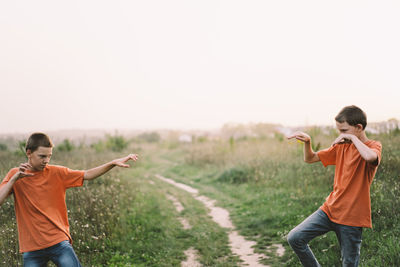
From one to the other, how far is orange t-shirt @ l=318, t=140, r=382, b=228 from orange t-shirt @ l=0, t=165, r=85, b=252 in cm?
292

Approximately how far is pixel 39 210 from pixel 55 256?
492 mm

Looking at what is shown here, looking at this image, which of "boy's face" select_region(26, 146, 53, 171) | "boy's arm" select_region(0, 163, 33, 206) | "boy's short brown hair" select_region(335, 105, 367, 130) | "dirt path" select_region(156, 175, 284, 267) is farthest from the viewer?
"dirt path" select_region(156, 175, 284, 267)

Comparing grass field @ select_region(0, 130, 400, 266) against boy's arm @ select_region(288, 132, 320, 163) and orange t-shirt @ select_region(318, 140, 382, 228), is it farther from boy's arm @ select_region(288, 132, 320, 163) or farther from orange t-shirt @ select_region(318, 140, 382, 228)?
boy's arm @ select_region(288, 132, 320, 163)

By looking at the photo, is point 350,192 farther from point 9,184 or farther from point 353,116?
point 9,184

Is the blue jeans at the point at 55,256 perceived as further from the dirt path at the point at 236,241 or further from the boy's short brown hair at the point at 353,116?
the dirt path at the point at 236,241

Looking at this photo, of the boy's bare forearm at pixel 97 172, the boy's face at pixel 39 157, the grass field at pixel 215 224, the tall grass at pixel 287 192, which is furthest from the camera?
the grass field at pixel 215 224

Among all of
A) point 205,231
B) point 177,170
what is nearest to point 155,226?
point 205,231

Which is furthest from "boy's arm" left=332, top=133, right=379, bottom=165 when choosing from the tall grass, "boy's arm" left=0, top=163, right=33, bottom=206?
"boy's arm" left=0, top=163, right=33, bottom=206

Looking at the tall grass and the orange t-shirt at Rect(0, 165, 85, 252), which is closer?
the orange t-shirt at Rect(0, 165, 85, 252)

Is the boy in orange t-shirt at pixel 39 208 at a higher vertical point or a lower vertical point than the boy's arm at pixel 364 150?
lower

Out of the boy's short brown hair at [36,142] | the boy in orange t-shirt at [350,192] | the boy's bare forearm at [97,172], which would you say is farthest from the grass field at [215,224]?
the boy's short brown hair at [36,142]

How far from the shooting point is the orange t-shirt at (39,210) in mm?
3262

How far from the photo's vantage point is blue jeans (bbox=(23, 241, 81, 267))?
3254 millimetres

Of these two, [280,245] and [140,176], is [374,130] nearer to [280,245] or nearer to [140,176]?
[280,245]
